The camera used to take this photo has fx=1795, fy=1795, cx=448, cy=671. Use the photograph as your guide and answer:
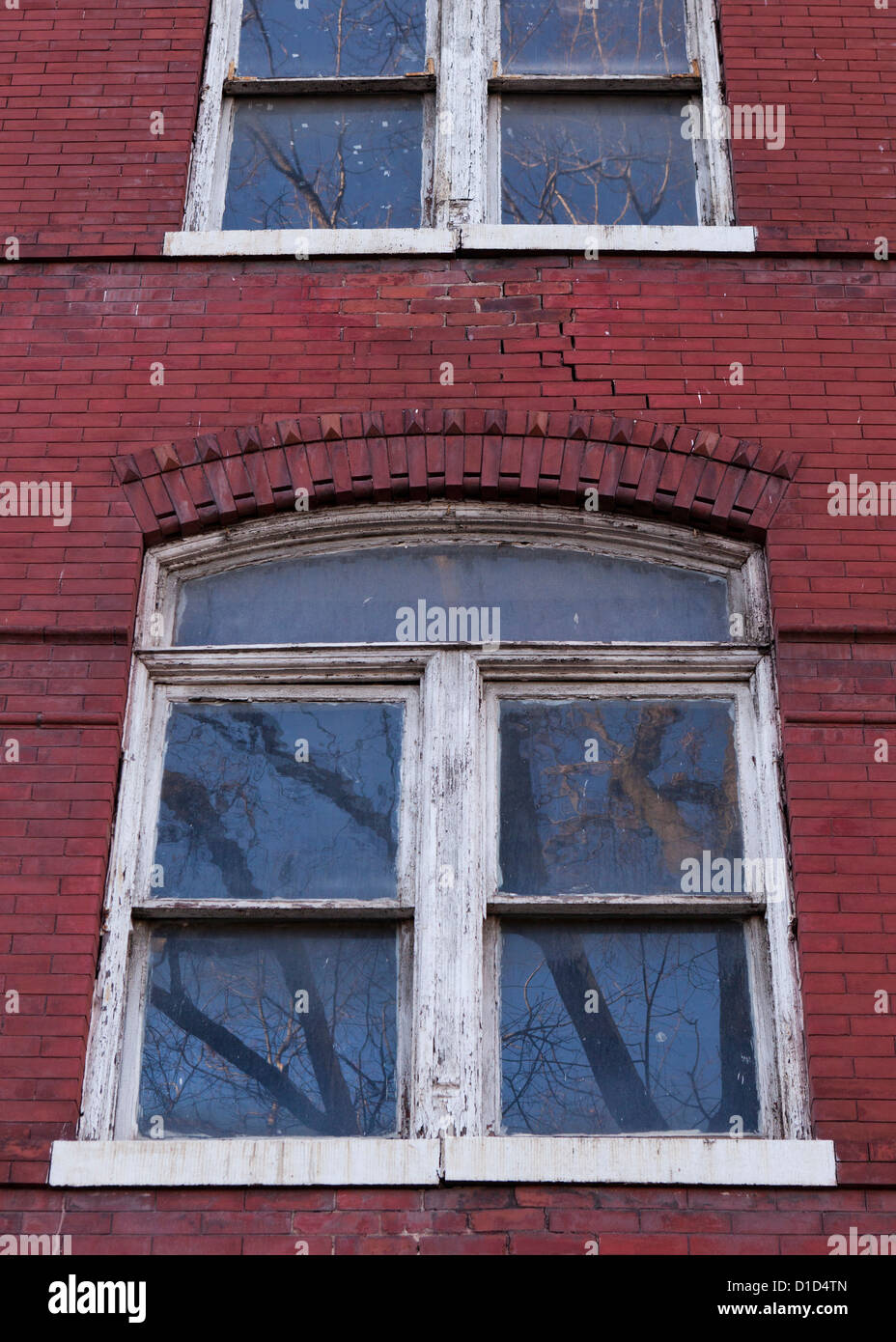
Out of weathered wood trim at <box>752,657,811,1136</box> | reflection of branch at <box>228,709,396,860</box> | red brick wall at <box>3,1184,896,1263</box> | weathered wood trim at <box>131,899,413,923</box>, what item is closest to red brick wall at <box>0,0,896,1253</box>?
red brick wall at <box>3,1184,896,1263</box>

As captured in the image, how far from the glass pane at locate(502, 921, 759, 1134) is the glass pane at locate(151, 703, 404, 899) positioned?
1.91ft

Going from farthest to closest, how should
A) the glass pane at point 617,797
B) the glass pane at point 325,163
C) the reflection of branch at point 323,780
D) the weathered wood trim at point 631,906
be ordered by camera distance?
the glass pane at point 325,163, the reflection of branch at point 323,780, the glass pane at point 617,797, the weathered wood trim at point 631,906

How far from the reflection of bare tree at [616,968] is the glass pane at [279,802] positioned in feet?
1.43

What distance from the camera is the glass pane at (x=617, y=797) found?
19.1 ft

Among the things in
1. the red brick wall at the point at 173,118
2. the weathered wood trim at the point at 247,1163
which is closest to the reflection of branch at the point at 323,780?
the weathered wood trim at the point at 247,1163

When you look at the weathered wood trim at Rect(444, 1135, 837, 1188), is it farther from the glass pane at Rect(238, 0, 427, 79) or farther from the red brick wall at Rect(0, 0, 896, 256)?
the glass pane at Rect(238, 0, 427, 79)

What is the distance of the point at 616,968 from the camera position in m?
5.65

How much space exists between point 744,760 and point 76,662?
2.27 metres

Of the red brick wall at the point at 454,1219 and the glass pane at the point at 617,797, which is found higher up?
the glass pane at the point at 617,797

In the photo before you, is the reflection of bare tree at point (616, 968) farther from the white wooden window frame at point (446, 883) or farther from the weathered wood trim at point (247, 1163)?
the weathered wood trim at point (247, 1163)

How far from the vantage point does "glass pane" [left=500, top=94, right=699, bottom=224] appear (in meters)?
7.43

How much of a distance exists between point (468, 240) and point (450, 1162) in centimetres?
360

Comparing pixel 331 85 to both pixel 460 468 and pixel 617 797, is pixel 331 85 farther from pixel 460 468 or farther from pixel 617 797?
pixel 617 797

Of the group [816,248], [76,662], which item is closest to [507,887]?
[76,662]
